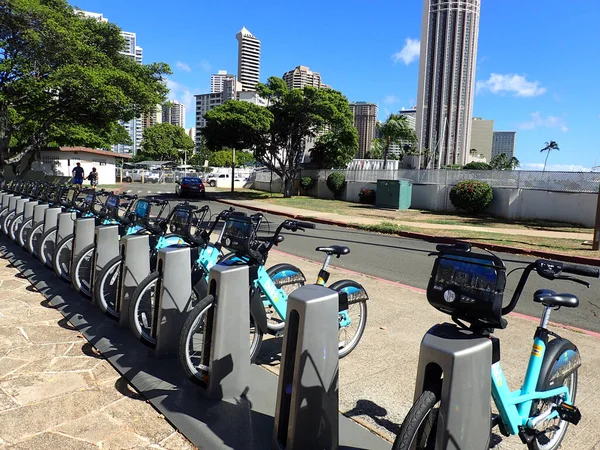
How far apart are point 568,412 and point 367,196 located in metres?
24.1

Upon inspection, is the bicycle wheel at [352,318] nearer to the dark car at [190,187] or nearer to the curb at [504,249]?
the curb at [504,249]

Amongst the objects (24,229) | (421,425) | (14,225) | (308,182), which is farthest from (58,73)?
(421,425)

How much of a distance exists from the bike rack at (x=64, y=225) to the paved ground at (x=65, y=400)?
1.99m

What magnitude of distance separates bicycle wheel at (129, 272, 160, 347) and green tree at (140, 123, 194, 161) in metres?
89.9

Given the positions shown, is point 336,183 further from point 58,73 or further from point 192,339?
point 192,339

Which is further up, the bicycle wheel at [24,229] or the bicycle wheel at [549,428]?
the bicycle wheel at [24,229]

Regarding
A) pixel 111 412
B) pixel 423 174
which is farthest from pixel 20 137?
pixel 111 412

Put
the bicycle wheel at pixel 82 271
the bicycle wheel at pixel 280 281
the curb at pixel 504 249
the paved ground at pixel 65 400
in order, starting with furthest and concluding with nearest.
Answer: the curb at pixel 504 249
the bicycle wheel at pixel 82 271
the bicycle wheel at pixel 280 281
the paved ground at pixel 65 400

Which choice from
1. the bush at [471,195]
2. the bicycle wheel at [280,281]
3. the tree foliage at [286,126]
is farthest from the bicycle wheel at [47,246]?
the tree foliage at [286,126]

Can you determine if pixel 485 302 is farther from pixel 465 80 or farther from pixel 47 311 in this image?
pixel 465 80

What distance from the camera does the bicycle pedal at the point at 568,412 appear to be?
107 inches

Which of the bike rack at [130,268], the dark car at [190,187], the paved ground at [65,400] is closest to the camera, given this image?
the paved ground at [65,400]

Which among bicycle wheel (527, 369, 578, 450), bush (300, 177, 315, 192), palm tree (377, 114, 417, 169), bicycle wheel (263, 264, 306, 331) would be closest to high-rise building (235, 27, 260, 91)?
palm tree (377, 114, 417, 169)

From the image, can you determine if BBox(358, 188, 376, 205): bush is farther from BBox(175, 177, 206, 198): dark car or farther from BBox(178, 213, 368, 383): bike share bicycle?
BBox(178, 213, 368, 383): bike share bicycle
